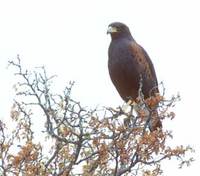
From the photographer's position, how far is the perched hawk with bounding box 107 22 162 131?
9.18 metres

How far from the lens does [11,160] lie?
5.21 m

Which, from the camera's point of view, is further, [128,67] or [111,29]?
[111,29]

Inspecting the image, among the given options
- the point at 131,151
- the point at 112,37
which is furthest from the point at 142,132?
the point at 112,37

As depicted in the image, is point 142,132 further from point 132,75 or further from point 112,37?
point 112,37

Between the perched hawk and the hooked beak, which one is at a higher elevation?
the hooked beak

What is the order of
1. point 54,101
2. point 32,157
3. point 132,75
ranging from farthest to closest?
point 132,75
point 54,101
point 32,157

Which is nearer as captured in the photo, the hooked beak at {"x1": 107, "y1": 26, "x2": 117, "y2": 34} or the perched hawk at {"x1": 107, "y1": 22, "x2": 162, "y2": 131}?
the perched hawk at {"x1": 107, "y1": 22, "x2": 162, "y2": 131}

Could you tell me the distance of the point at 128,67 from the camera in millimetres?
9180

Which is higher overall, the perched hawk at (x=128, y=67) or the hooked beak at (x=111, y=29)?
the hooked beak at (x=111, y=29)

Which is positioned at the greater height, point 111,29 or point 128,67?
point 111,29

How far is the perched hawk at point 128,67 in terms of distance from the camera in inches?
361

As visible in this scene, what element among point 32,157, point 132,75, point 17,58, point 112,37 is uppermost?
point 112,37

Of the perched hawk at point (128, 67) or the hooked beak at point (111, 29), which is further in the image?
the hooked beak at point (111, 29)

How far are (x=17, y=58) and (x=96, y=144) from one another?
1183 millimetres
